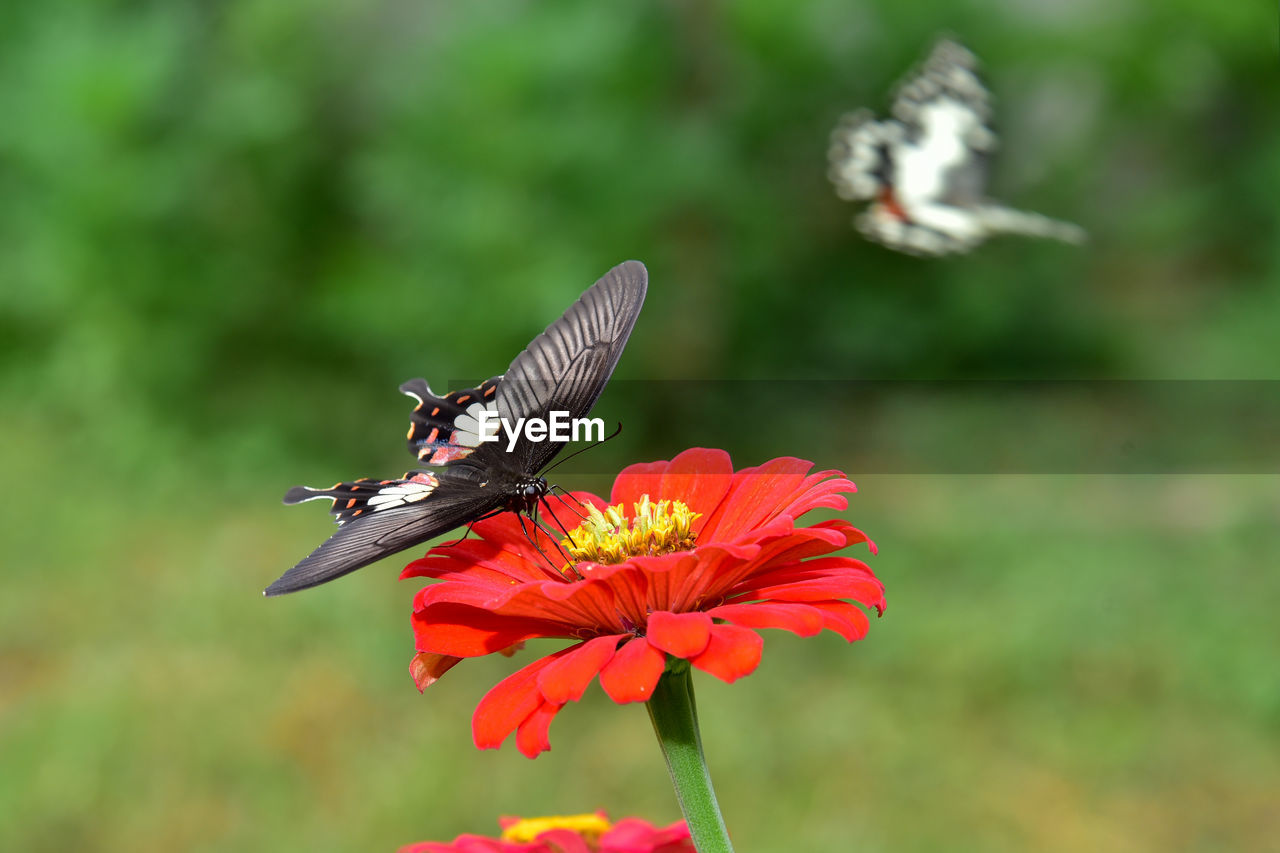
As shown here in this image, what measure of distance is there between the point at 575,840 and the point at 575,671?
17 centimetres

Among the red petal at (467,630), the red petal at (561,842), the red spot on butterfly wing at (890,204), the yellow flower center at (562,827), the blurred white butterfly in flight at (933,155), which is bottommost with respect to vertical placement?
the red petal at (561,842)

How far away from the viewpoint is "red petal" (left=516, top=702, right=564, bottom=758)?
57cm

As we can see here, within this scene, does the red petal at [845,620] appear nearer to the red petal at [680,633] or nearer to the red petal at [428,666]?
the red petal at [680,633]

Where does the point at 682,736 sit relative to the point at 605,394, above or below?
below

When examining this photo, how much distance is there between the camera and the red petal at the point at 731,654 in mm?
550

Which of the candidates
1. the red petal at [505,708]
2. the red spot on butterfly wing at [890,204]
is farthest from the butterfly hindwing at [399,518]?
the red spot on butterfly wing at [890,204]

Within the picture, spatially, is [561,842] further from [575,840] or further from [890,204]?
[890,204]

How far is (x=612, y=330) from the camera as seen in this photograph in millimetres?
784

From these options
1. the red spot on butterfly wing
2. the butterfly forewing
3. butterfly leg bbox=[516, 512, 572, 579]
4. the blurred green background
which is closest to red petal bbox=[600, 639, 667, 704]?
butterfly leg bbox=[516, 512, 572, 579]

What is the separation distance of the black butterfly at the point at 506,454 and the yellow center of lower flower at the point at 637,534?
51 millimetres

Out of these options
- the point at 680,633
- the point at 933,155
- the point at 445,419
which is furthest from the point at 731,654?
the point at 933,155

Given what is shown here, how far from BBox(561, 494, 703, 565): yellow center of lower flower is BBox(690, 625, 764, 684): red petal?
16 centimetres

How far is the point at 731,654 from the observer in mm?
566

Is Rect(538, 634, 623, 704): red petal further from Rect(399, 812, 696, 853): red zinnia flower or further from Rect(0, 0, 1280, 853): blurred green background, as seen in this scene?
Rect(0, 0, 1280, 853): blurred green background
